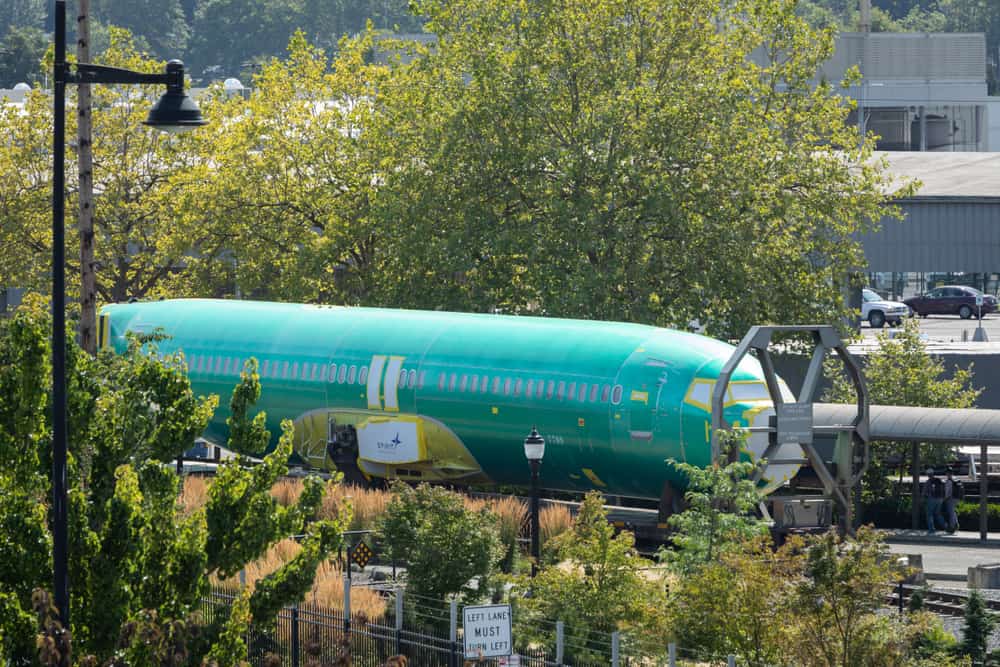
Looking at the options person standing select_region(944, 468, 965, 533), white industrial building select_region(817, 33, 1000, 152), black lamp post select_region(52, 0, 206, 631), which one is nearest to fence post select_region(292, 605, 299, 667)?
black lamp post select_region(52, 0, 206, 631)

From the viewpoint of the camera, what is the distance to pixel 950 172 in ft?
277

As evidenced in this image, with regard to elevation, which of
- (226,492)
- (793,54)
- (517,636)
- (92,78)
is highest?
(793,54)

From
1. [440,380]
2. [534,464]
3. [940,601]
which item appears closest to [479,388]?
[440,380]

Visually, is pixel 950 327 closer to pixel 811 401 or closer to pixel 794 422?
pixel 811 401

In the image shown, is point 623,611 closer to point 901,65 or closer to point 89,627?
point 89,627

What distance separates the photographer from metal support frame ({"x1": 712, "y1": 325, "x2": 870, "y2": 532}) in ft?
121

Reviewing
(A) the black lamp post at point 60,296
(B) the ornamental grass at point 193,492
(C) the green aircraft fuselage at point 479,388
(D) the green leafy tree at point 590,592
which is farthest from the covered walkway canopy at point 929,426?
(A) the black lamp post at point 60,296

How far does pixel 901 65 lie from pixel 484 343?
94899 millimetres

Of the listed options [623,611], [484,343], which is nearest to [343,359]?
[484,343]

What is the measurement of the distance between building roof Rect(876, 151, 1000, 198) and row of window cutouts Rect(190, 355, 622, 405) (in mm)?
38382

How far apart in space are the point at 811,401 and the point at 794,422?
1.08 m

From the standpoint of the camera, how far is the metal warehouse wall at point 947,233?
80375mm

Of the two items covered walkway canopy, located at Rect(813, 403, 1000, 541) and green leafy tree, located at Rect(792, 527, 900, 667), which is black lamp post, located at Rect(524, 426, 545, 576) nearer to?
green leafy tree, located at Rect(792, 527, 900, 667)

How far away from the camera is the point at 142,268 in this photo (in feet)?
230
